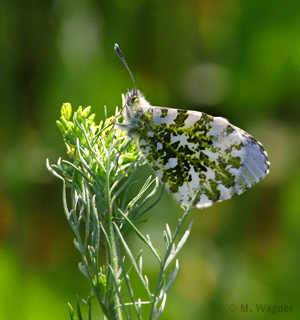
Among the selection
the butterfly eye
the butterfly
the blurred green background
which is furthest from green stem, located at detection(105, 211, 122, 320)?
the blurred green background

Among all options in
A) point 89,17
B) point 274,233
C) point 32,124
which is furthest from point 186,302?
point 89,17

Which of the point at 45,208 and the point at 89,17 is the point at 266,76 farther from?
the point at 45,208

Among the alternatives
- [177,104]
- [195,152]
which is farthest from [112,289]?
[177,104]

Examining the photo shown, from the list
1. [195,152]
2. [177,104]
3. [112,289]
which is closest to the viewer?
[112,289]

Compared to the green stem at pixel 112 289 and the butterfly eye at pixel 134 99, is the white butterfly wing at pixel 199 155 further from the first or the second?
the green stem at pixel 112 289

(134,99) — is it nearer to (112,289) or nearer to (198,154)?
(198,154)

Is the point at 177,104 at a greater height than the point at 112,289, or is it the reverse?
the point at 112,289
